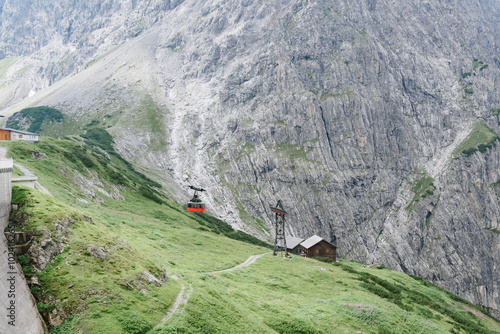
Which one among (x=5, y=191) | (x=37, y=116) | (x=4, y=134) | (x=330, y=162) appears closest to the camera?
(x=5, y=191)

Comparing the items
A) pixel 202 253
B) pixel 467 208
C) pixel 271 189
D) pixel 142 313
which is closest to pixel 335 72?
pixel 271 189

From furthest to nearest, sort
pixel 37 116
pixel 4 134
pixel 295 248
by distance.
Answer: pixel 37 116 < pixel 295 248 < pixel 4 134

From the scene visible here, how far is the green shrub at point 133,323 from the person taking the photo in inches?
761

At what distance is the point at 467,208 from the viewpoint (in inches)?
6855

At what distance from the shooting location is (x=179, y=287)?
2778 cm

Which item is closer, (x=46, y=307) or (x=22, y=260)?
(x=46, y=307)

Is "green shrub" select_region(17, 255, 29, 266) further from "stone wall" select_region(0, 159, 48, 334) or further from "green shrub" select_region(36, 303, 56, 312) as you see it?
"green shrub" select_region(36, 303, 56, 312)

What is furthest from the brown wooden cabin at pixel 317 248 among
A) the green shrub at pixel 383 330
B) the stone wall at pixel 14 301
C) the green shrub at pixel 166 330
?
the stone wall at pixel 14 301

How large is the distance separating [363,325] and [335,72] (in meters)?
181

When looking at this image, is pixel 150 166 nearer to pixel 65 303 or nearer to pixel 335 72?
pixel 335 72

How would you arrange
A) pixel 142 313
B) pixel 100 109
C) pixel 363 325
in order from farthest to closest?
pixel 100 109
pixel 363 325
pixel 142 313

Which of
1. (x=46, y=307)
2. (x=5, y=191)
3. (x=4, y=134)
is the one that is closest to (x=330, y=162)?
(x=4, y=134)

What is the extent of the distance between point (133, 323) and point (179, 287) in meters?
8.04

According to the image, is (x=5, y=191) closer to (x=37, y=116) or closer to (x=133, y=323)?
(x=133, y=323)
